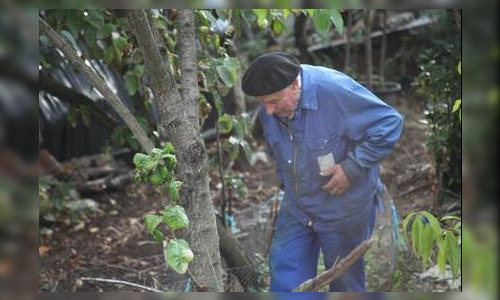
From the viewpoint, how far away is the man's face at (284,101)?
216 centimetres

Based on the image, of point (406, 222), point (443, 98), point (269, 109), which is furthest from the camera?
point (443, 98)

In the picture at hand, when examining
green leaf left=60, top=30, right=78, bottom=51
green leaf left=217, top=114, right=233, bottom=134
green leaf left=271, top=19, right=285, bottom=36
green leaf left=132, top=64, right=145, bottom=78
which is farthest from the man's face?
green leaf left=60, top=30, right=78, bottom=51

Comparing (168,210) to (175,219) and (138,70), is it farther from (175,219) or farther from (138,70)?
(138,70)

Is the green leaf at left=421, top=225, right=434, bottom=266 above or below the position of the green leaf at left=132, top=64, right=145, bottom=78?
below

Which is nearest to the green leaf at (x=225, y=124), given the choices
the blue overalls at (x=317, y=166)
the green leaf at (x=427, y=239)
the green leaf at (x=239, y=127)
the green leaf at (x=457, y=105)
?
the green leaf at (x=239, y=127)

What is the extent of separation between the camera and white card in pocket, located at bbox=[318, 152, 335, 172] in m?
2.14

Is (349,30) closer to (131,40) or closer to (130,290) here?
(131,40)

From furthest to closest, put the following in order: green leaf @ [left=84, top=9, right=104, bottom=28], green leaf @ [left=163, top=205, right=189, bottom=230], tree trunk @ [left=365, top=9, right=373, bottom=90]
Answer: green leaf @ [left=84, top=9, right=104, bottom=28] → tree trunk @ [left=365, top=9, right=373, bottom=90] → green leaf @ [left=163, top=205, right=189, bottom=230]

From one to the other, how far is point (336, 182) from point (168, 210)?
580 mm

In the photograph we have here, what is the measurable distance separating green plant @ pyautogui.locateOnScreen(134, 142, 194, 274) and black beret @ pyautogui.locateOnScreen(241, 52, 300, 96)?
0.42m

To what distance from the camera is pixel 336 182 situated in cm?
216

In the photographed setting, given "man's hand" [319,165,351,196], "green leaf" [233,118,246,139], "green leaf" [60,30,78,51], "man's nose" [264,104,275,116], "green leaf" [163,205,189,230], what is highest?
"green leaf" [60,30,78,51]

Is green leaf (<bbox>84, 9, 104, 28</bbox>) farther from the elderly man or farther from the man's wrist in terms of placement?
the man's wrist

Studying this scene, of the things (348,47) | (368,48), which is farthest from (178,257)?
(368,48)
